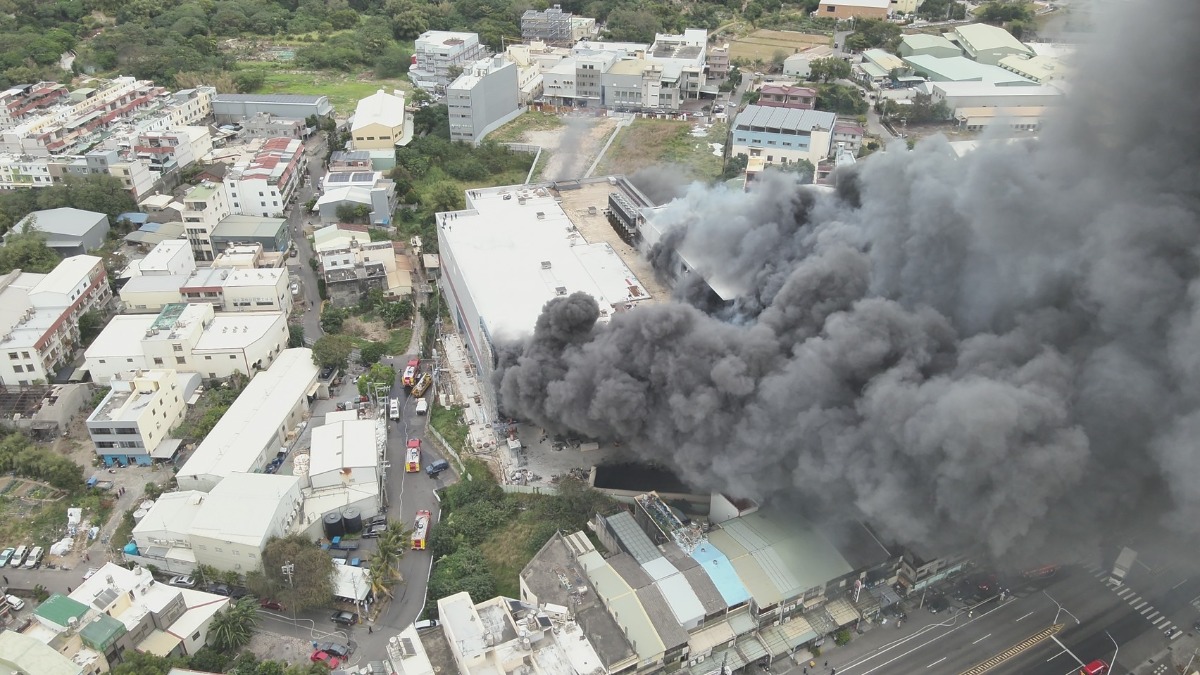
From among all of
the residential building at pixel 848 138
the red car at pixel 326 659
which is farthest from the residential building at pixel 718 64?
the red car at pixel 326 659

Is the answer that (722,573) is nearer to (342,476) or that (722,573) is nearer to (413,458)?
(413,458)

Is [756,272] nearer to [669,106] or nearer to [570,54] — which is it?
[669,106]

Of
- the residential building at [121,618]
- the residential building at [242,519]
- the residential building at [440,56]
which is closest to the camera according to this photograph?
the residential building at [121,618]

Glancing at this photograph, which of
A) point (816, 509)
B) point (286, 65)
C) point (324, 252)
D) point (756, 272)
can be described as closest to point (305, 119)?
point (286, 65)

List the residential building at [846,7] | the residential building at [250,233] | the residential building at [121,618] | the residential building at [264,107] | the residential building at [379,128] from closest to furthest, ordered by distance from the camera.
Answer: the residential building at [121,618], the residential building at [250,233], the residential building at [379,128], the residential building at [264,107], the residential building at [846,7]

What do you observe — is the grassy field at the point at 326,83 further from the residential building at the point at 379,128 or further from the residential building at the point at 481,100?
the residential building at the point at 481,100

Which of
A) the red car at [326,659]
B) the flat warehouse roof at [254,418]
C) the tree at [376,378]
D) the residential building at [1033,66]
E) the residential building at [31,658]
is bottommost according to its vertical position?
the red car at [326,659]
